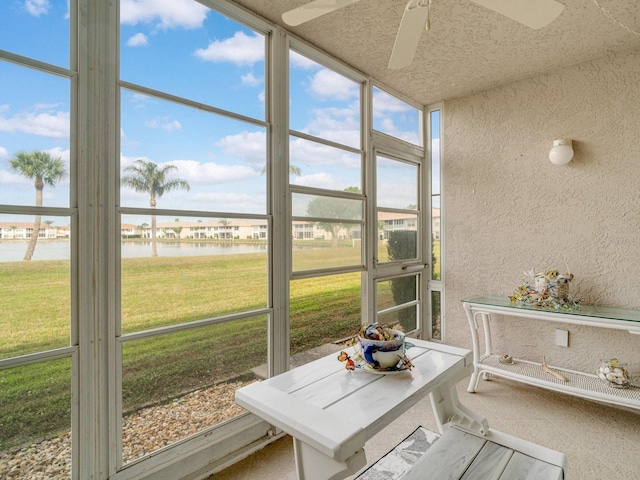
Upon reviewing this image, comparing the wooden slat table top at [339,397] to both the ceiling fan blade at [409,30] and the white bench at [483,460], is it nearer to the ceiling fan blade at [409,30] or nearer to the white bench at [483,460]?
the white bench at [483,460]

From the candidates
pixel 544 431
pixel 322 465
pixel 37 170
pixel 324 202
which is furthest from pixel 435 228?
pixel 37 170

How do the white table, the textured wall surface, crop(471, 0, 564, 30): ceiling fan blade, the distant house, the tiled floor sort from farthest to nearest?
the textured wall surface → the tiled floor → the distant house → crop(471, 0, 564, 30): ceiling fan blade → the white table

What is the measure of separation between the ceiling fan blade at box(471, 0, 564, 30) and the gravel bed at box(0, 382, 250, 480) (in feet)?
7.37

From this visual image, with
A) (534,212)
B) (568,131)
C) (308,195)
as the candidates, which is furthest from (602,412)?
(308,195)

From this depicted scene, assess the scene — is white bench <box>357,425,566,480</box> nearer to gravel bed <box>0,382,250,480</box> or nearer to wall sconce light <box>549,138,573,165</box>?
gravel bed <box>0,382,250,480</box>

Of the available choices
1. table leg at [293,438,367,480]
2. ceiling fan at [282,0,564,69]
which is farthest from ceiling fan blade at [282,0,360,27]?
table leg at [293,438,367,480]

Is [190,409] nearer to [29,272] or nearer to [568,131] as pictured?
[29,272]

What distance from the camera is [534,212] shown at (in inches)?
116

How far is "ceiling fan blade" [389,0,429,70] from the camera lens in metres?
1.33

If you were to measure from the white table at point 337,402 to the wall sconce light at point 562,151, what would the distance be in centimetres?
207

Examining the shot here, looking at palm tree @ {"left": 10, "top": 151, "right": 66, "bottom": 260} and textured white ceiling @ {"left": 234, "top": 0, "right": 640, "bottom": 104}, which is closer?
palm tree @ {"left": 10, "top": 151, "right": 66, "bottom": 260}

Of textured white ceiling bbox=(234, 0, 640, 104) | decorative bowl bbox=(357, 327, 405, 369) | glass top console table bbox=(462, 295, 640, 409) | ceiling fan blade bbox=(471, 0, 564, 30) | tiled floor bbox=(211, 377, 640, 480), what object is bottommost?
tiled floor bbox=(211, 377, 640, 480)

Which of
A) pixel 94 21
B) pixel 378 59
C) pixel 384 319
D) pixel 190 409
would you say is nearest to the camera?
pixel 94 21

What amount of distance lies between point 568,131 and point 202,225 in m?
2.93
